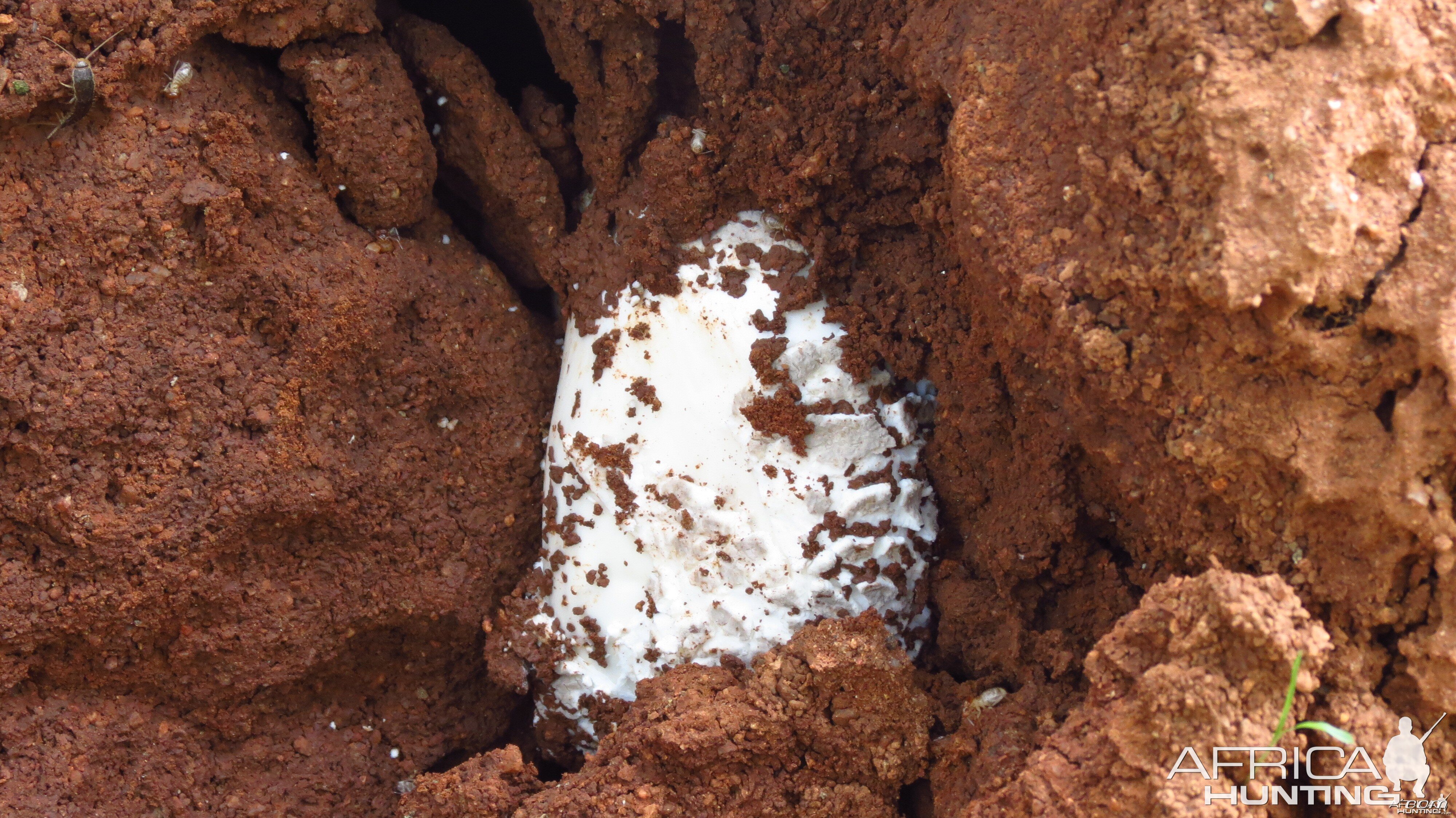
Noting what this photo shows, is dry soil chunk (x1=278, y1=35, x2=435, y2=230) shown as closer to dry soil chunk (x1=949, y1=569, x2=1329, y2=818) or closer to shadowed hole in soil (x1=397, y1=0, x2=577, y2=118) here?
shadowed hole in soil (x1=397, y1=0, x2=577, y2=118)

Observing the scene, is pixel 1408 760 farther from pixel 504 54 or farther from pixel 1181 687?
pixel 504 54

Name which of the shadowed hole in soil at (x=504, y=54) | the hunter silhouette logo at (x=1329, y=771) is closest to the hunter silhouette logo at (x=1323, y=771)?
the hunter silhouette logo at (x=1329, y=771)

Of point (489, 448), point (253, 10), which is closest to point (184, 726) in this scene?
point (489, 448)

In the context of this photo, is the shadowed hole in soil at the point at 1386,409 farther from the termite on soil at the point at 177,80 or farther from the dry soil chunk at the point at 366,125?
the termite on soil at the point at 177,80

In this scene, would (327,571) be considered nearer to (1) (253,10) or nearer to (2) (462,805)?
(2) (462,805)

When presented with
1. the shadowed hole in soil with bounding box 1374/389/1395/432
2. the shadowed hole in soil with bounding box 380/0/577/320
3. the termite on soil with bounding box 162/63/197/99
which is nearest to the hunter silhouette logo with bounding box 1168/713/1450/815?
the shadowed hole in soil with bounding box 1374/389/1395/432

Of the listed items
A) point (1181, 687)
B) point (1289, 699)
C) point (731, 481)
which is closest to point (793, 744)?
point (731, 481)
